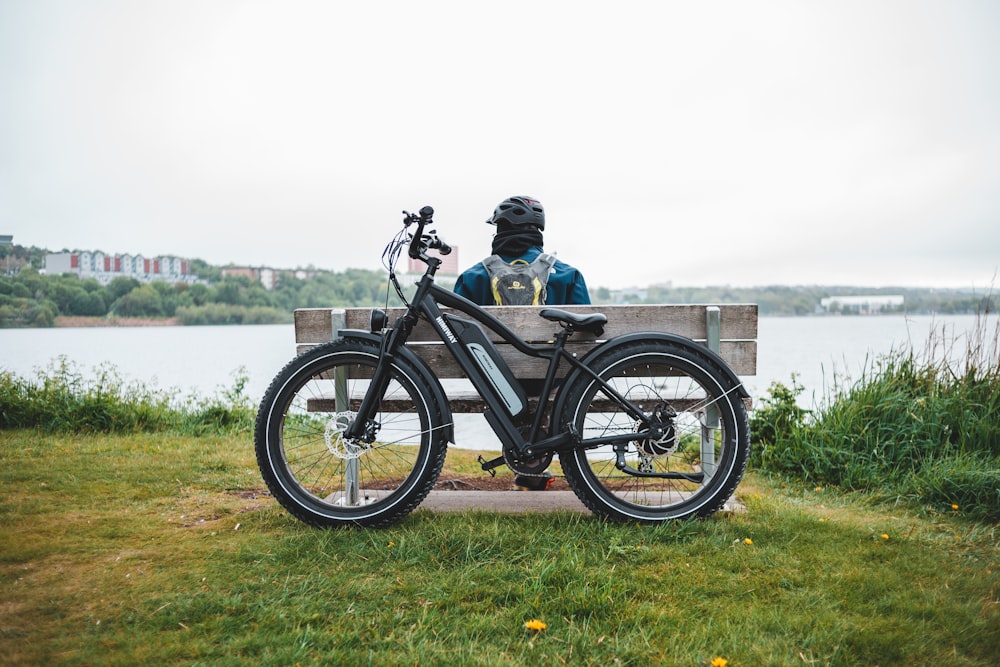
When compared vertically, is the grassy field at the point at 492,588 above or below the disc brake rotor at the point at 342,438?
below

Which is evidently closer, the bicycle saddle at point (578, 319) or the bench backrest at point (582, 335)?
the bicycle saddle at point (578, 319)

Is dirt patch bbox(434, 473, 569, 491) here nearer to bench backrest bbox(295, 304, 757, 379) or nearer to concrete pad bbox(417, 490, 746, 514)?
concrete pad bbox(417, 490, 746, 514)

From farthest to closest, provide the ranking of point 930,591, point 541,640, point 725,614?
point 930,591, point 725,614, point 541,640

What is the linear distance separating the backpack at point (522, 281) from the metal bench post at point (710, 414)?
99 centimetres

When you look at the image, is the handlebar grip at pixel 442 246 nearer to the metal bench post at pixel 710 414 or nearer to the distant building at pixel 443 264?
the distant building at pixel 443 264

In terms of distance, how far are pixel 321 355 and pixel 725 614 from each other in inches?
86.0

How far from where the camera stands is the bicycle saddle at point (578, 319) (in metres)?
3.28

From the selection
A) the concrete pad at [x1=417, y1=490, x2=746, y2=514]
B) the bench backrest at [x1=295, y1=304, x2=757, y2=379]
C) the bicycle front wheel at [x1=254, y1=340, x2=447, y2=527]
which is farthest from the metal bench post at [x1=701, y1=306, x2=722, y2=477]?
the bicycle front wheel at [x1=254, y1=340, x2=447, y2=527]

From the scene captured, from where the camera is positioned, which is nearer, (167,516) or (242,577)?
(242,577)

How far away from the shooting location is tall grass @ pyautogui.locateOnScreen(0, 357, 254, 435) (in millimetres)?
6016

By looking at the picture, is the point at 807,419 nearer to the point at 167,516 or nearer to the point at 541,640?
the point at 541,640

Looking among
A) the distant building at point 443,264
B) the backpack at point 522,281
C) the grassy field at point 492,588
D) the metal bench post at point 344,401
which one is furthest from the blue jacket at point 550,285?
the grassy field at point 492,588

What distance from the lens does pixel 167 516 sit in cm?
363

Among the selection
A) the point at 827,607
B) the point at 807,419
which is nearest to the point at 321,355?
the point at 827,607
